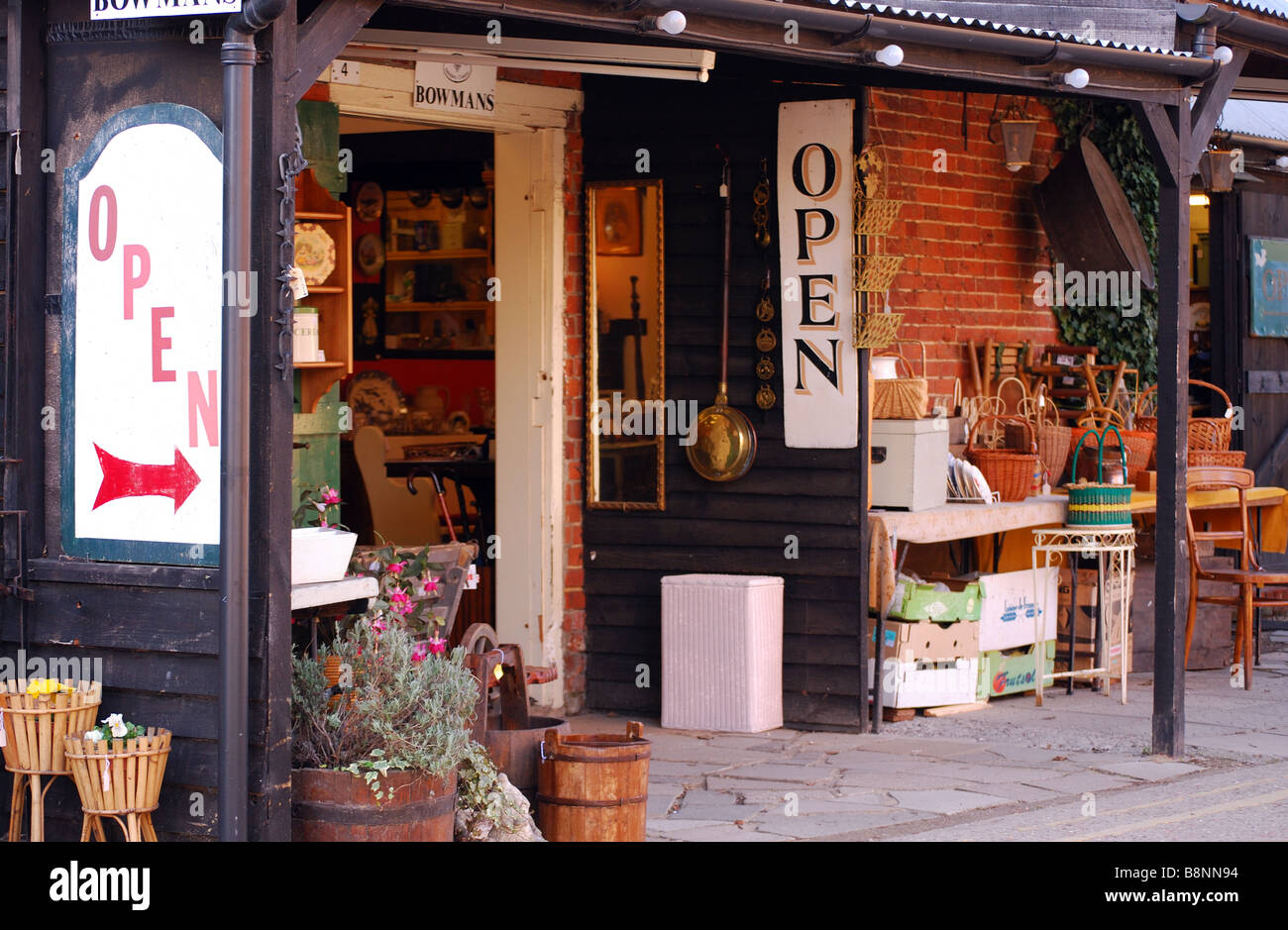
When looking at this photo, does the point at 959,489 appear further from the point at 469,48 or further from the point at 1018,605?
the point at 469,48

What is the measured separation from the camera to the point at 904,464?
26.7 feet

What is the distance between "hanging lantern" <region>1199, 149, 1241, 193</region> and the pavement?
376cm

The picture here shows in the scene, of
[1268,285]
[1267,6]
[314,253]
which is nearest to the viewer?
[314,253]

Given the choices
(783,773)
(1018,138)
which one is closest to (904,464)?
(783,773)

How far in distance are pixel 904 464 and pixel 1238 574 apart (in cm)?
234

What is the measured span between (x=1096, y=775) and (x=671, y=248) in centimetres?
319

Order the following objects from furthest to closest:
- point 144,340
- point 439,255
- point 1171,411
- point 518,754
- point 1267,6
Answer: point 439,255 < point 1267,6 < point 1171,411 < point 518,754 < point 144,340

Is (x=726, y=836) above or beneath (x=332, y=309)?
beneath

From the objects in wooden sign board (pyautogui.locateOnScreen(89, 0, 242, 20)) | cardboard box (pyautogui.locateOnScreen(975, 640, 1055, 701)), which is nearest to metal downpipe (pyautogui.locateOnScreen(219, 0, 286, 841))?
wooden sign board (pyautogui.locateOnScreen(89, 0, 242, 20))

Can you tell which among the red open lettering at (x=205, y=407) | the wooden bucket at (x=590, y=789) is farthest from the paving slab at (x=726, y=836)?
the red open lettering at (x=205, y=407)

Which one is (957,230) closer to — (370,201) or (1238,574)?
(1238,574)

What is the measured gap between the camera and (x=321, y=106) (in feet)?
22.8

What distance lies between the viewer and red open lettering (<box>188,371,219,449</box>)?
4789mm

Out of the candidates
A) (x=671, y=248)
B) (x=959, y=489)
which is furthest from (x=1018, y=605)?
(x=671, y=248)
